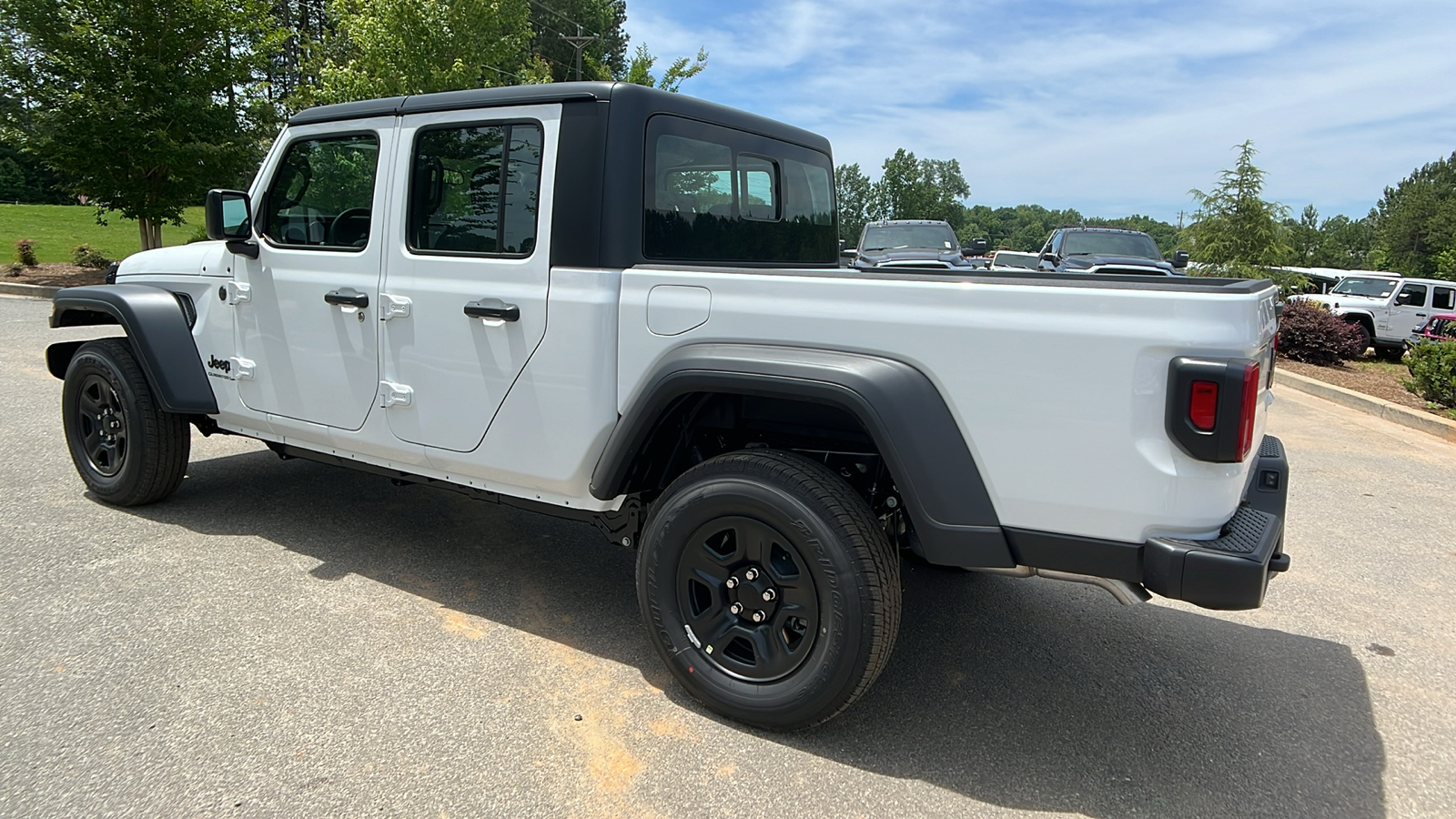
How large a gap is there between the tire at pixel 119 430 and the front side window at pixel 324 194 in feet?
3.93

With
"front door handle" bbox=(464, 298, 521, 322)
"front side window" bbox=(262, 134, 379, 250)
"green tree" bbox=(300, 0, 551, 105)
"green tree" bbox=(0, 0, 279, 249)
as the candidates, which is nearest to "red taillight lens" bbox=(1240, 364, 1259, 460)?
"front door handle" bbox=(464, 298, 521, 322)

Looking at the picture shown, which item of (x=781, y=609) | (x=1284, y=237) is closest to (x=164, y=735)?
(x=781, y=609)

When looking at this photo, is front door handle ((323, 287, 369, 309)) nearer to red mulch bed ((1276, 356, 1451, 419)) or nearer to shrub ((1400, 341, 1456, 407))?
red mulch bed ((1276, 356, 1451, 419))

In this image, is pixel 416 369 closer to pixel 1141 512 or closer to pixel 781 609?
pixel 781 609

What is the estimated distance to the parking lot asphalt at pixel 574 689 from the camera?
2.52 m

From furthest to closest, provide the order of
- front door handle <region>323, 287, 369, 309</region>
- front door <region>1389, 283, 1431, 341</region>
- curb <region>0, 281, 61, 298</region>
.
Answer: front door <region>1389, 283, 1431, 341</region>
curb <region>0, 281, 61, 298</region>
front door handle <region>323, 287, 369, 309</region>

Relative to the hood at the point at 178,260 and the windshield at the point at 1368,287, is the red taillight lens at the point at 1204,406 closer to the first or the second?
the hood at the point at 178,260

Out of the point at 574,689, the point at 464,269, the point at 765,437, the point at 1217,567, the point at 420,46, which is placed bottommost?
the point at 574,689

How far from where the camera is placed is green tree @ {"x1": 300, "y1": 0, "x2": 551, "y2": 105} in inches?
541

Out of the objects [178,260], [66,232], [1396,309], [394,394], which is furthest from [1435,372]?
[66,232]

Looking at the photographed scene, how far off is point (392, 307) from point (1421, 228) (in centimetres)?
8749

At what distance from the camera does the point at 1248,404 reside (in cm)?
214

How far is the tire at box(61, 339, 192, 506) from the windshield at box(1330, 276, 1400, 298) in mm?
21568

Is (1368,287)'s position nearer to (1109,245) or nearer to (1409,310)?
(1409,310)
